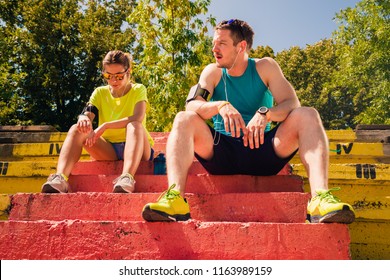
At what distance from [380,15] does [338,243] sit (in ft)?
61.9

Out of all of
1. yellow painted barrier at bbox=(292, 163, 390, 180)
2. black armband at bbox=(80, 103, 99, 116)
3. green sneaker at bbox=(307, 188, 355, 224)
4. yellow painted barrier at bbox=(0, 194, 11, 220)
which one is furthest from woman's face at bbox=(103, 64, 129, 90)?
green sneaker at bbox=(307, 188, 355, 224)

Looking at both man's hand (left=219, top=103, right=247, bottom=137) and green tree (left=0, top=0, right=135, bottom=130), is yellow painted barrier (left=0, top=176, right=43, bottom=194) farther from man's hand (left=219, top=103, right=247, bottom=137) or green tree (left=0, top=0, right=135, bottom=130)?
green tree (left=0, top=0, right=135, bottom=130)

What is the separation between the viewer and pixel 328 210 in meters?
1.86

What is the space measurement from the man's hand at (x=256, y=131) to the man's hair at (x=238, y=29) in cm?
71

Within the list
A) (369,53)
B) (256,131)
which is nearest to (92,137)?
(256,131)

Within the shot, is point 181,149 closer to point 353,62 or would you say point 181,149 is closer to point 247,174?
point 247,174

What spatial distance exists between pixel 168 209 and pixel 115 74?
1.61m

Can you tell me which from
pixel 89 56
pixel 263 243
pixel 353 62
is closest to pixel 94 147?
pixel 263 243

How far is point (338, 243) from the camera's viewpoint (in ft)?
6.12

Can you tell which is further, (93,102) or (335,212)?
(93,102)

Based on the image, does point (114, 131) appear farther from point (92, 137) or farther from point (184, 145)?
point (184, 145)

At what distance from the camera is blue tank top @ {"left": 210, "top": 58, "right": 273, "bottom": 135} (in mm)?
2740

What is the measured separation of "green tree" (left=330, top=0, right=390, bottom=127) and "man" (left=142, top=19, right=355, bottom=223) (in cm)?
1565

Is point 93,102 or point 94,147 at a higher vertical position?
point 93,102
